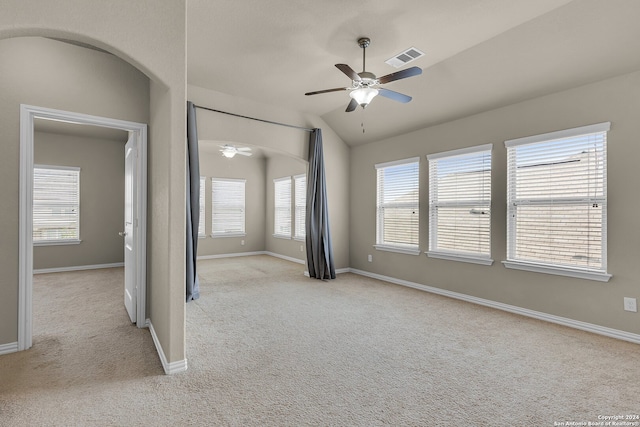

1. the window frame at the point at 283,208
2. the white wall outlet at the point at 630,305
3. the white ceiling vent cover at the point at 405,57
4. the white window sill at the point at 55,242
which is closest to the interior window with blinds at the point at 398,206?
the white ceiling vent cover at the point at 405,57

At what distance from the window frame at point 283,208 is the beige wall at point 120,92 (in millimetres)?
4678

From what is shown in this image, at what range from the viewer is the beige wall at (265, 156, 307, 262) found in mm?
7487

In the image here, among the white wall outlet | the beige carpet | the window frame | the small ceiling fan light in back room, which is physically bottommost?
the beige carpet

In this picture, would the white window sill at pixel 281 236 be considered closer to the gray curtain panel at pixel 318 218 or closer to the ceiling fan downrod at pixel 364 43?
the gray curtain panel at pixel 318 218

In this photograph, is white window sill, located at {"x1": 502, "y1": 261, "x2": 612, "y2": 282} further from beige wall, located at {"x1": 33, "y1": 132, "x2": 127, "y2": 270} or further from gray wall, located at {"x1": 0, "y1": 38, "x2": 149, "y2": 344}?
beige wall, located at {"x1": 33, "y1": 132, "x2": 127, "y2": 270}

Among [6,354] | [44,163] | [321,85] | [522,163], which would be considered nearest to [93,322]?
[6,354]

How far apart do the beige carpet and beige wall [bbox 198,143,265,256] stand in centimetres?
404

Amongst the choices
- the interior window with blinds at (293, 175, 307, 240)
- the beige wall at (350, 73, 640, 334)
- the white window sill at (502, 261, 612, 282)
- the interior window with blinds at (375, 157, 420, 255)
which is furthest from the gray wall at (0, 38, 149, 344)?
the white window sill at (502, 261, 612, 282)

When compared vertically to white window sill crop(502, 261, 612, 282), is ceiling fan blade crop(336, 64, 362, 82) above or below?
above

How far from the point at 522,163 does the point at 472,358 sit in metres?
2.52

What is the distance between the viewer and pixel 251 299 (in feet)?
14.3

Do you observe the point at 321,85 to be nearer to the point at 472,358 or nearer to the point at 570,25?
the point at 570,25

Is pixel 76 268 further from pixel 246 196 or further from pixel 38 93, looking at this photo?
pixel 38 93

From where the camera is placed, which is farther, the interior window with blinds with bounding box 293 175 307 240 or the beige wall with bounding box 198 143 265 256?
the beige wall with bounding box 198 143 265 256
